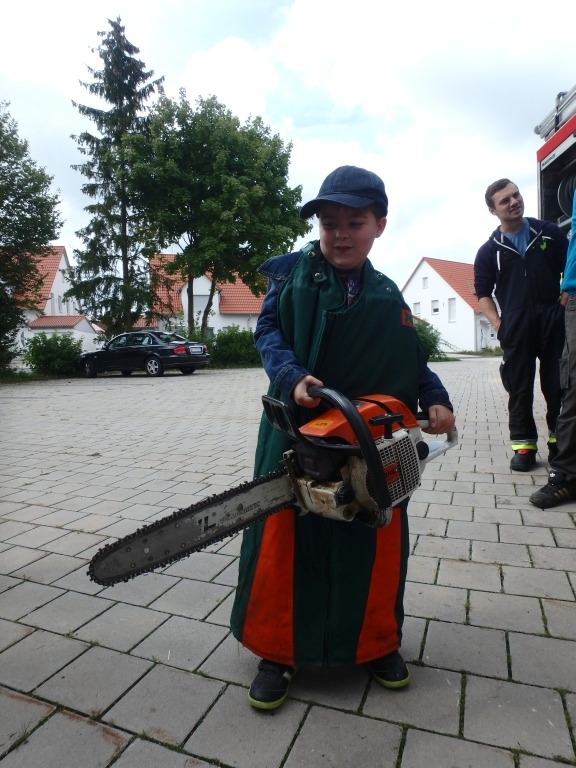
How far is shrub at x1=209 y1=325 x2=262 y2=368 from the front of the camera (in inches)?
887

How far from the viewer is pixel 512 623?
2.18m

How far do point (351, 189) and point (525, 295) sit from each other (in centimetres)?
286

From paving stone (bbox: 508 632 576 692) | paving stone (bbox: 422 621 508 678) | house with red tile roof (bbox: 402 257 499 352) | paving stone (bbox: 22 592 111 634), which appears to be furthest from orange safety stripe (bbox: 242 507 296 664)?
house with red tile roof (bbox: 402 257 499 352)

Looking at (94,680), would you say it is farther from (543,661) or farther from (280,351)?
→ (543,661)

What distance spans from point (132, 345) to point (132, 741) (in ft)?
56.2

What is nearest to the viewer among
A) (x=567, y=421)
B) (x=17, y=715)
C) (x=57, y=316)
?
(x=17, y=715)

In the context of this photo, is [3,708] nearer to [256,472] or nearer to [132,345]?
[256,472]

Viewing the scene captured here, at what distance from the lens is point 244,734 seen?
161 cm

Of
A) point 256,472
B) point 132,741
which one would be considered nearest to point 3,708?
point 132,741

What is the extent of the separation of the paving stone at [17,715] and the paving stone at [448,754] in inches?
43.1

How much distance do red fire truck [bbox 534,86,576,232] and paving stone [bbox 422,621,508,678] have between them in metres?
3.52

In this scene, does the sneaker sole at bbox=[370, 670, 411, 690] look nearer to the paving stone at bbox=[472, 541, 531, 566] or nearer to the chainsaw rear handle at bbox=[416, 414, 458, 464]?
the chainsaw rear handle at bbox=[416, 414, 458, 464]

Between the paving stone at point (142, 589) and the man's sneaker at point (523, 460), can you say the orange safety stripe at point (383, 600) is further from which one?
the man's sneaker at point (523, 460)

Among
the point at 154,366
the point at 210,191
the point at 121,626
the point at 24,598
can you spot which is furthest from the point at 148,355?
the point at 121,626
